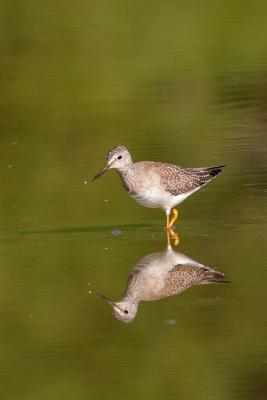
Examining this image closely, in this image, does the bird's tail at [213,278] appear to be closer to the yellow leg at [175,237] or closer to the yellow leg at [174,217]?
the yellow leg at [175,237]

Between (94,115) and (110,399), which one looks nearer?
(110,399)

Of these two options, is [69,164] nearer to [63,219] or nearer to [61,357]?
[63,219]

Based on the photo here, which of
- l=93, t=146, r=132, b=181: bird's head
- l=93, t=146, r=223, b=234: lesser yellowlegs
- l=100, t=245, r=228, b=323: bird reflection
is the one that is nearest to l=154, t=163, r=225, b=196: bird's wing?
l=93, t=146, r=223, b=234: lesser yellowlegs

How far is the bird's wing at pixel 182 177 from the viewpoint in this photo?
13.3 metres

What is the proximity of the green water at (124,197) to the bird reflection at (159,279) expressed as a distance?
4.0 inches

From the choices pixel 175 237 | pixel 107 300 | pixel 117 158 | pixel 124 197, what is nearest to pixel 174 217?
pixel 175 237

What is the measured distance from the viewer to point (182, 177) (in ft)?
44.7

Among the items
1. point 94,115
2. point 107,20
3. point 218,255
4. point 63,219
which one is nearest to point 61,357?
point 218,255

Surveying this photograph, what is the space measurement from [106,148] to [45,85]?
293cm

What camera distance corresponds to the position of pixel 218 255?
39.7ft

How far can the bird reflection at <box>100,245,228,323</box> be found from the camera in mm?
10984

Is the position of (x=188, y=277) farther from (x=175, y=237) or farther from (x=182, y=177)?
(x=182, y=177)

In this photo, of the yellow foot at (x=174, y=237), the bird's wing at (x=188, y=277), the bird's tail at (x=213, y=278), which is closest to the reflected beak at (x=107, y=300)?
the bird's wing at (x=188, y=277)

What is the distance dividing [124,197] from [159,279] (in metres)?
3.12
